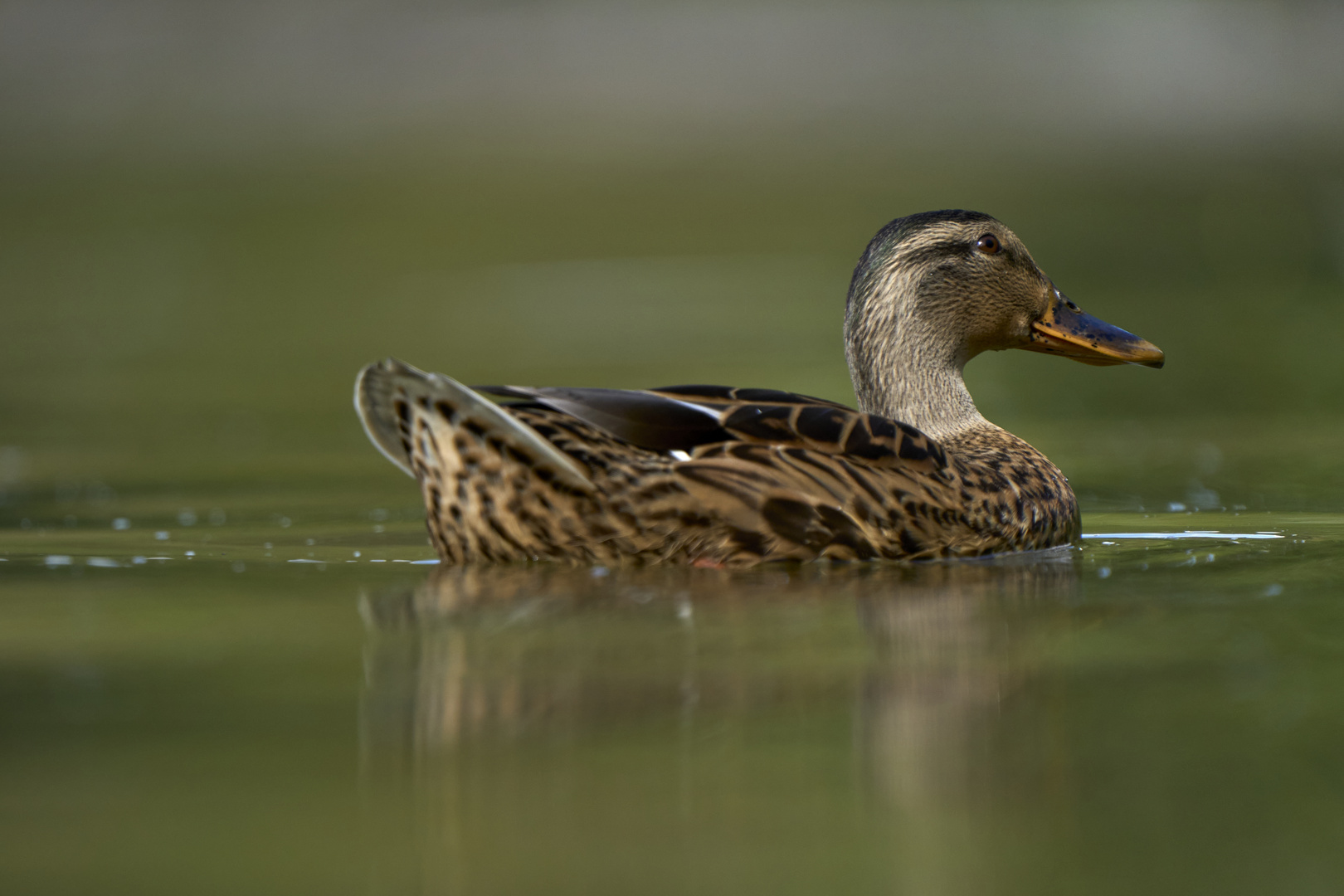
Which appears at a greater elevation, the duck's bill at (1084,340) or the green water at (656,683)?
the duck's bill at (1084,340)

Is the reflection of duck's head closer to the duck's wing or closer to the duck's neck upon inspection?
the duck's neck

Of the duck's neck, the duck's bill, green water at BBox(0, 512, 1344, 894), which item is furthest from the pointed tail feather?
the duck's bill

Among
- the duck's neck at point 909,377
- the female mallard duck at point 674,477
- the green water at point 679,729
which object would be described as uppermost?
the duck's neck at point 909,377

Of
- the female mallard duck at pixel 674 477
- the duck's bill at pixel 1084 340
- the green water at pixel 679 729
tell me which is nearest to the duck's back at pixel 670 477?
the female mallard duck at pixel 674 477

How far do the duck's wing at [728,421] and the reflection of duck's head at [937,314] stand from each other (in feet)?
3.71

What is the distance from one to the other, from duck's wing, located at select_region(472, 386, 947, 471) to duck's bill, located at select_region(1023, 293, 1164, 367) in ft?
5.28

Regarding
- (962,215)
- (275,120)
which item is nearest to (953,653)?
(962,215)

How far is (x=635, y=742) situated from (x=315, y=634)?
154 centimetres

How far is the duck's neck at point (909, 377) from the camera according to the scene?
7.55 metres

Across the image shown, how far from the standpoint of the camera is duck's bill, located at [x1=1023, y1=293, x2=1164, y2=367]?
7.77 meters

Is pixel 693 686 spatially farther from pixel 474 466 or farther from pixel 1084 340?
pixel 1084 340

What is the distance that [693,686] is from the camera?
4699mm

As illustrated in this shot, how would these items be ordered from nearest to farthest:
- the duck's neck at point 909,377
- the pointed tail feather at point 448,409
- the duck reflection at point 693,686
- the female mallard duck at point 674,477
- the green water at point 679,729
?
the green water at point 679,729 → the duck reflection at point 693,686 → the pointed tail feather at point 448,409 → the female mallard duck at point 674,477 → the duck's neck at point 909,377

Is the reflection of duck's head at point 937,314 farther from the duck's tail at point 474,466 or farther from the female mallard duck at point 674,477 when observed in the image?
the duck's tail at point 474,466
